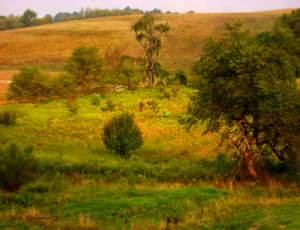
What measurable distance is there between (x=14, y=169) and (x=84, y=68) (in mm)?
20062

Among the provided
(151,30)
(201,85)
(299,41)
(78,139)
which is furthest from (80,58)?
(299,41)

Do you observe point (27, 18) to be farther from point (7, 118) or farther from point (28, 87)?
point (7, 118)

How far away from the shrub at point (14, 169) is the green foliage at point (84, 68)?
60.7ft

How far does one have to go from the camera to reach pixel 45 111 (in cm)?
1858

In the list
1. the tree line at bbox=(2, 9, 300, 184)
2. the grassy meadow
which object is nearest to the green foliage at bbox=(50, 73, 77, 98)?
the grassy meadow

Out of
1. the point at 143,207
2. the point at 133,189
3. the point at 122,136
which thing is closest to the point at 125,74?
the point at 122,136

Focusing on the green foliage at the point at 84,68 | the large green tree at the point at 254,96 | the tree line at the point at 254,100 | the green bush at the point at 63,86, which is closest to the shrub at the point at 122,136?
the tree line at the point at 254,100

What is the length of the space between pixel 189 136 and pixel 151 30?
18266mm

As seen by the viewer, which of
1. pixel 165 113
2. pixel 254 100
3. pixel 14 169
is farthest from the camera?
pixel 165 113

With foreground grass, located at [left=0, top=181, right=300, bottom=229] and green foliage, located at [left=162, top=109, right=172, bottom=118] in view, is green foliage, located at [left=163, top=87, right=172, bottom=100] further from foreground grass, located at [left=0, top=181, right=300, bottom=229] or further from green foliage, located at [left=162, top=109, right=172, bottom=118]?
foreground grass, located at [left=0, top=181, right=300, bottom=229]

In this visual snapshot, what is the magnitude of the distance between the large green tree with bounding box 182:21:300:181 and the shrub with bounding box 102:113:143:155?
126 inches

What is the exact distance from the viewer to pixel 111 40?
201 feet

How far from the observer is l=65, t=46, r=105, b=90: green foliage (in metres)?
26.0

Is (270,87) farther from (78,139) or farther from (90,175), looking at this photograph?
(78,139)
